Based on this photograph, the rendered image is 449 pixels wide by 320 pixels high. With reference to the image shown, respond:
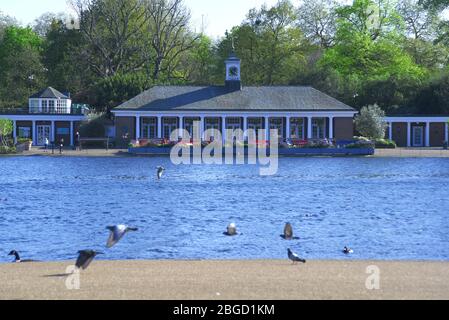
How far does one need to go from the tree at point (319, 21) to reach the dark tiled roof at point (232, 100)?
18851 mm

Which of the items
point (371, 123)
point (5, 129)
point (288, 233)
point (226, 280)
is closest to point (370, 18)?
point (371, 123)

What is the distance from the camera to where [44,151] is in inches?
3182

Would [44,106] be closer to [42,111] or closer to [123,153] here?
[42,111]

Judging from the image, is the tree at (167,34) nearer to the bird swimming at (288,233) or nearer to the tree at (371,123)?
the tree at (371,123)

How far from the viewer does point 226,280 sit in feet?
61.1

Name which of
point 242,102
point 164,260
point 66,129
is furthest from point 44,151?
point 164,260

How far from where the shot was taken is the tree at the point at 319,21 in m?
106

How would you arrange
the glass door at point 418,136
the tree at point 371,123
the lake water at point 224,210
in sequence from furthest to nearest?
the glass door at point 418,136, the tree at point 371,123, the lake water at point 224,210

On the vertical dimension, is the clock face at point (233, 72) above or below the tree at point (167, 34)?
below

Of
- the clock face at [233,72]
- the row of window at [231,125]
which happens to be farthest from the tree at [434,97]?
the clock face at [233,72]

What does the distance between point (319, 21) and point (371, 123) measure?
27.7 m

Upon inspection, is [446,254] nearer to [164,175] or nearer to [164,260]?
[164,260]

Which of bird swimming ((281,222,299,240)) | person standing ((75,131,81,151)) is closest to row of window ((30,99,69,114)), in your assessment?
person standing ((75,131,81,151))

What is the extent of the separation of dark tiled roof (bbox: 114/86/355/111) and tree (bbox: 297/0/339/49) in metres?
18.9
